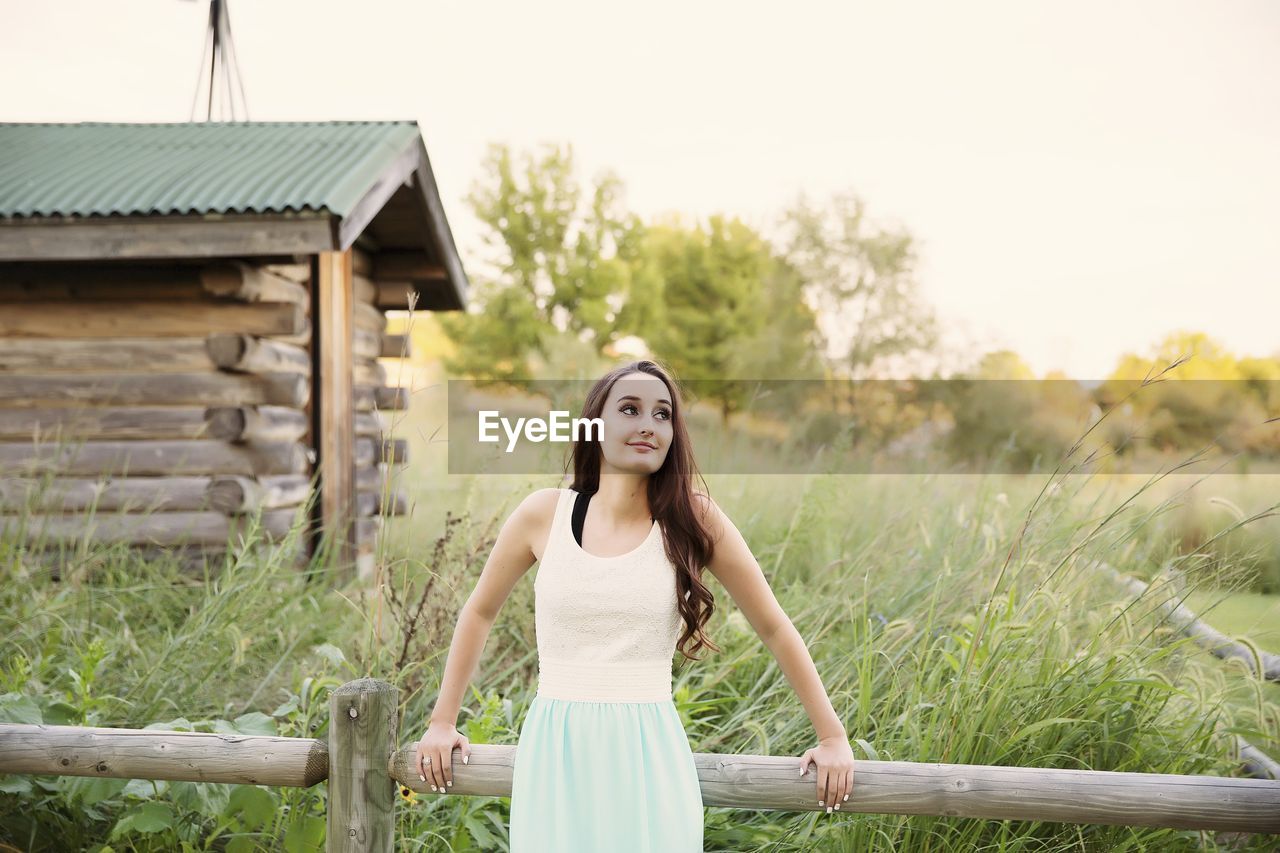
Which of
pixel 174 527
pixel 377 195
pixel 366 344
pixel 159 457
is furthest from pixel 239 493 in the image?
pixel 366 344

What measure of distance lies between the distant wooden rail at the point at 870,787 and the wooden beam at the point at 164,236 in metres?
4.42

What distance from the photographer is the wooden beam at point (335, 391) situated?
807cm

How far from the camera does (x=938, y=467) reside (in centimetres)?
596

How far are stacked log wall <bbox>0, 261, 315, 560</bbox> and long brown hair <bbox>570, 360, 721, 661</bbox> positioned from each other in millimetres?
5022

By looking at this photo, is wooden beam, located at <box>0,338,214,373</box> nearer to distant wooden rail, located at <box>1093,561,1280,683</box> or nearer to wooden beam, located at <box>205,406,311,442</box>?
wooden beam, located at <box>205,406,311,442</box>

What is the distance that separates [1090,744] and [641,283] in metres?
27.8

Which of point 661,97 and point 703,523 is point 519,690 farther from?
point 661,97

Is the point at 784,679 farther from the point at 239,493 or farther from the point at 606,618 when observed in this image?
the point at 239,493

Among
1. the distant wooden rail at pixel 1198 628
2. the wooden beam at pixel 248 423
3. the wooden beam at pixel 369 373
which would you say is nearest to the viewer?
the distant wooden rail at pixel 1198 628

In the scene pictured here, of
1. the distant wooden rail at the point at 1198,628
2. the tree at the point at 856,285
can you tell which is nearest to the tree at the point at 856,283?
the tree at the point at 856,285

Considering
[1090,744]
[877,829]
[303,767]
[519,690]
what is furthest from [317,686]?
[1090,744]

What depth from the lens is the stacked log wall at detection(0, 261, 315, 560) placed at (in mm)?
6672

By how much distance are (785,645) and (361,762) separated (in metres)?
1.12

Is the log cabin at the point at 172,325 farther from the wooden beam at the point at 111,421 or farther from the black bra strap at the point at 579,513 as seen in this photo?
the black bra strap at the point at 579,513
